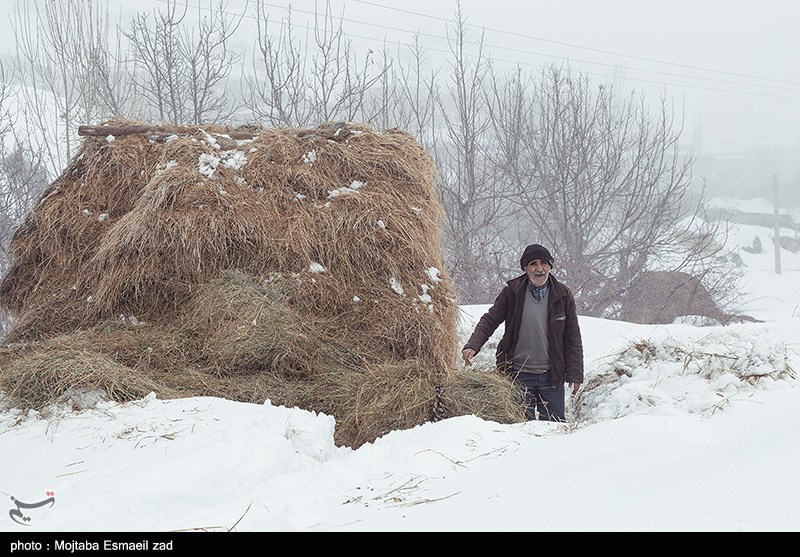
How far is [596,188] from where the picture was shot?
62.2 ft

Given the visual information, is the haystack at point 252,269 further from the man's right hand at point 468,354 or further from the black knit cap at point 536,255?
the black knit cap at point 536,255

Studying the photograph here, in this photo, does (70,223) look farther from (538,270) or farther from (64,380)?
(538,270)

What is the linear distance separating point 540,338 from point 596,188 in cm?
1506

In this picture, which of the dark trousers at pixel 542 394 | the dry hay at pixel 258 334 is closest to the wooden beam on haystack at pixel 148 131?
the dry hay at pixel 258 334

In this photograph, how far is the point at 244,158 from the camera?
587cm

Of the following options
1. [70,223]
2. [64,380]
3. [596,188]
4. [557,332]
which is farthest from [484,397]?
[596,188]

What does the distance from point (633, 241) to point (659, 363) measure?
47.8 ft

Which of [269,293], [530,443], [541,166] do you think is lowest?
[530,443]

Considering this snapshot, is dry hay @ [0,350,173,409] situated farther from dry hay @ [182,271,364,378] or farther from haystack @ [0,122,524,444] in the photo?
dry hay @ [182,271,364,378]

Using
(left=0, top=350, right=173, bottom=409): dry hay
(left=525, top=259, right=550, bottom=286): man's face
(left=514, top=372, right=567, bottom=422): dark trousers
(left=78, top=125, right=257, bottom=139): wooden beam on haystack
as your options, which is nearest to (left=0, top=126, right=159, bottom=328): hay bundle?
(left=78, top=125, right=257, bottom=139): wooden beam on haystack
